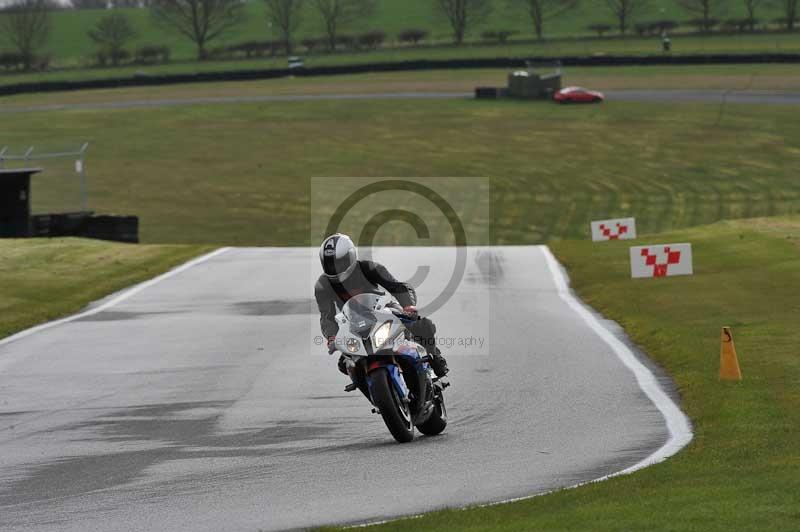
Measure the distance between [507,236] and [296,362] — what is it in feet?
83.1

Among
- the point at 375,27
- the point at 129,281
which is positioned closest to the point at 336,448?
the point at 129,281

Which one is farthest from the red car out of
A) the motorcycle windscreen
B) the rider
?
the motorcycle windscreen

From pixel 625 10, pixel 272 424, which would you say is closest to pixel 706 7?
pixel 625 10

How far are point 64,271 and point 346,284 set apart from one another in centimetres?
1838

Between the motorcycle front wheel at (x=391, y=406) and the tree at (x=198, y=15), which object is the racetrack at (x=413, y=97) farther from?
the motorcycle front wheel at (x=391, y=406)

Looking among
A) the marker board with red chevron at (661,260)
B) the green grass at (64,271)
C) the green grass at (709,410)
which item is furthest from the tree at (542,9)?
the green grass at (709,410)

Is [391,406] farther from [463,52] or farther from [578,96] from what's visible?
[463,52]

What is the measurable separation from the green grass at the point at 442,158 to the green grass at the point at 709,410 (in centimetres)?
1649

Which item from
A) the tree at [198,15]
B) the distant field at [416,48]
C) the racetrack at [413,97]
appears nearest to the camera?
the racetrack at [413,97]

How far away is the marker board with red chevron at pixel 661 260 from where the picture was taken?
23906mm

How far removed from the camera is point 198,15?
13225cm

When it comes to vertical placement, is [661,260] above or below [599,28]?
below

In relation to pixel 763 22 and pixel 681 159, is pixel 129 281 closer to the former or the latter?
pixel 681 159

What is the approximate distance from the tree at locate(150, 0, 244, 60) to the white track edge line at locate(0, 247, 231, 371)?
296 feet
